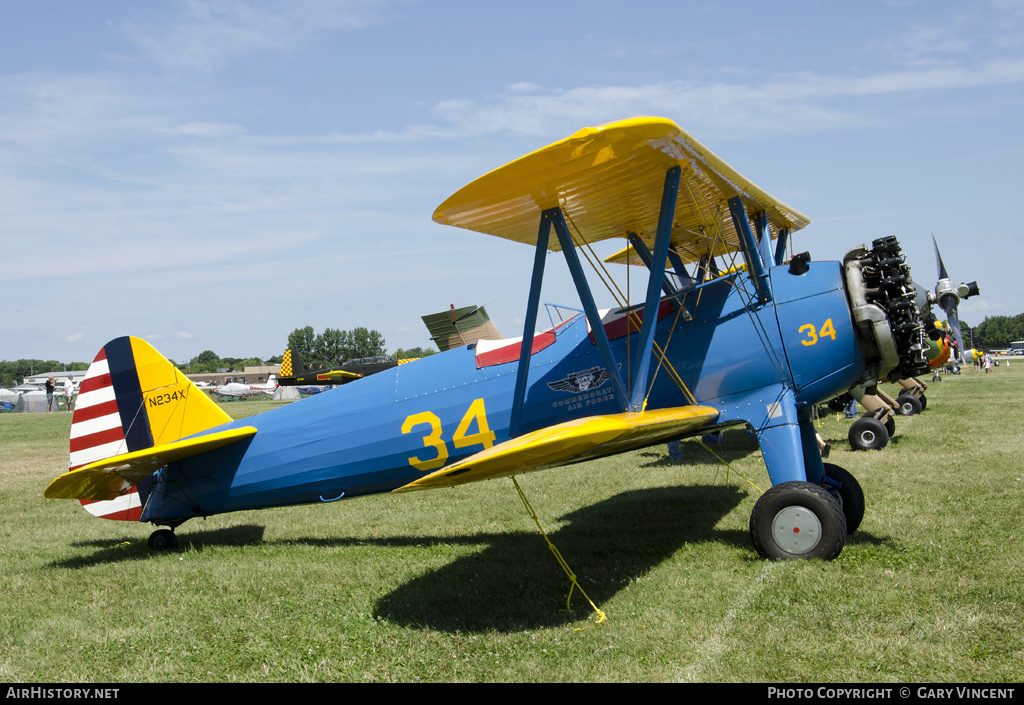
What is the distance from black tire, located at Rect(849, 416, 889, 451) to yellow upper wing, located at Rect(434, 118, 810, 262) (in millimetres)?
5704

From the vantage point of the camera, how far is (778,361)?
5.56 meters

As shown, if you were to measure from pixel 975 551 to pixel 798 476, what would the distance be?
1.45 meters

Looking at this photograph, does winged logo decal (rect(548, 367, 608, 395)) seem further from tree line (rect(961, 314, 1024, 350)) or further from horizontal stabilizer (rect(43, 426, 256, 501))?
tree line (rect(961, 314, 1024, 350))

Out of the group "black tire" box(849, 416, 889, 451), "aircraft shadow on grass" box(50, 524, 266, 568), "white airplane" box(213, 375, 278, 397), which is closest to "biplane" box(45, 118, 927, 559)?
"aircraft shadow on grass" box(50, 524, 266, 568)

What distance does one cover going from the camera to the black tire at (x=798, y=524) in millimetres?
4875

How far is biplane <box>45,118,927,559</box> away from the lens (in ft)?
16.5

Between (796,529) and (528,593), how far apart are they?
1.99 metres

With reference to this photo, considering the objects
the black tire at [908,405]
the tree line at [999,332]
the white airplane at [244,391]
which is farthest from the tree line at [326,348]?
the black tire at [908,405]

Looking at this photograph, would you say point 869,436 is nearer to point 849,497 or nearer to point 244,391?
point 849,497

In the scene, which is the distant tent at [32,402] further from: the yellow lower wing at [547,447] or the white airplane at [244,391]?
the yellow lower wing at [547,447]

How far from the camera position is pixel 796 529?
4.96 meters

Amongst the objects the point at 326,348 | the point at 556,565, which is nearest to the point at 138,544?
the point at 556,565
